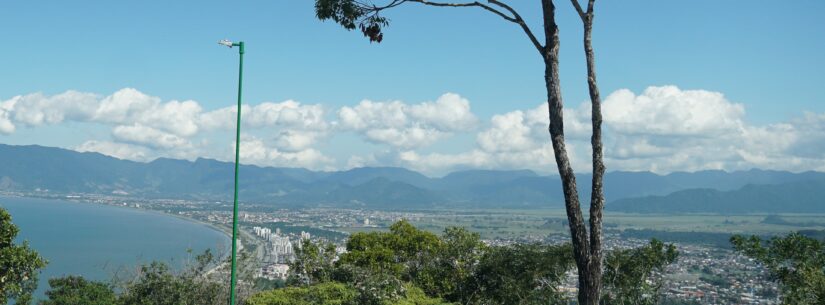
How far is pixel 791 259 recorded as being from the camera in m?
13.0

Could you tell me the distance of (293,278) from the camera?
17797mm

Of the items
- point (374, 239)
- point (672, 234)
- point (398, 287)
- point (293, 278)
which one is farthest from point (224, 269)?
point (672, 234)

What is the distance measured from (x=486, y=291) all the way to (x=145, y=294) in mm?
8309

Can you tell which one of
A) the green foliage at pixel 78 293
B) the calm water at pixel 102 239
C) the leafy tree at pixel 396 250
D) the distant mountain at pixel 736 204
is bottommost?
the calm water at pixel 102 239

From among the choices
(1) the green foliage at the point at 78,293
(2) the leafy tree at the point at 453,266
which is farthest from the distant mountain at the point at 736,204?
(1) the green foliage at the point at 78,293

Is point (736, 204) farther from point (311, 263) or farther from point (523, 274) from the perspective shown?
point (311, 263)

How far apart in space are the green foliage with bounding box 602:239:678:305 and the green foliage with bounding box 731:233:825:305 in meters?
2.76

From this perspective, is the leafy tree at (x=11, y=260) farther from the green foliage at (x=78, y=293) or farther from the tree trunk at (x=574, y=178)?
the tree trunk at (x=574, y=178)

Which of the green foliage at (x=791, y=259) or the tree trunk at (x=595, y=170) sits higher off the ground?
the tree trunk at (x=595, y=170)

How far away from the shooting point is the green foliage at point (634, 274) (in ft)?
51.9

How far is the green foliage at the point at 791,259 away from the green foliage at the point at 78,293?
51.5 ft

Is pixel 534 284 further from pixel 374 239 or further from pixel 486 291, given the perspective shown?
pixel 374 239

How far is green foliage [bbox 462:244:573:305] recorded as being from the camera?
16.8 meters

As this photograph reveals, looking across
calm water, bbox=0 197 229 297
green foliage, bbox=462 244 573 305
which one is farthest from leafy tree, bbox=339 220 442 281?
calm water, bbox=0 197 229 297
